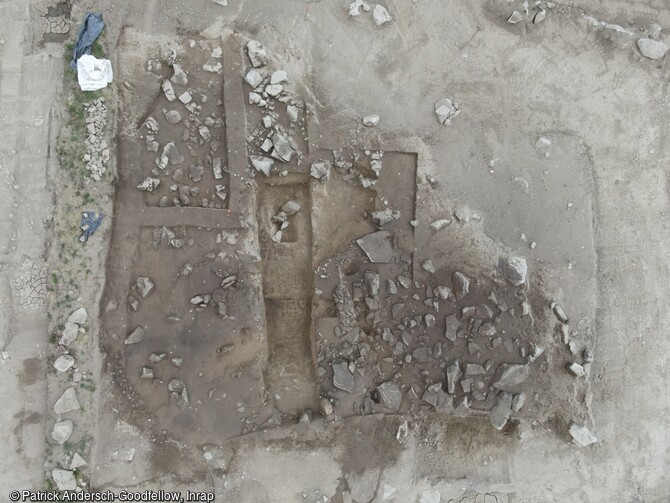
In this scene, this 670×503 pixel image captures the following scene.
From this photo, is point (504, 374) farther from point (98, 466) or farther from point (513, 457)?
point (98, 466)

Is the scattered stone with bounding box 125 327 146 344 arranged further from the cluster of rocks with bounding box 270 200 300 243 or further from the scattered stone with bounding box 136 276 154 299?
the cluster of rocks with bounding box 270 200 300 243

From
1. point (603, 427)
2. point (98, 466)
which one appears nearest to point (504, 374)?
point (603, 427)

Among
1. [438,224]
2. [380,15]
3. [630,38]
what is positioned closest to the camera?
[438,224]

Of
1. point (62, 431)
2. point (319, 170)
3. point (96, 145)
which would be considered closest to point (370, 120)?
point (319, 170)

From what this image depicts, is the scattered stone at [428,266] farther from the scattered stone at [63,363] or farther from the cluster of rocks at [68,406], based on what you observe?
the scattered stone at [63,363]

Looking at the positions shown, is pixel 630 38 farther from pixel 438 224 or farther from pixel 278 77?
pixel 278 77
